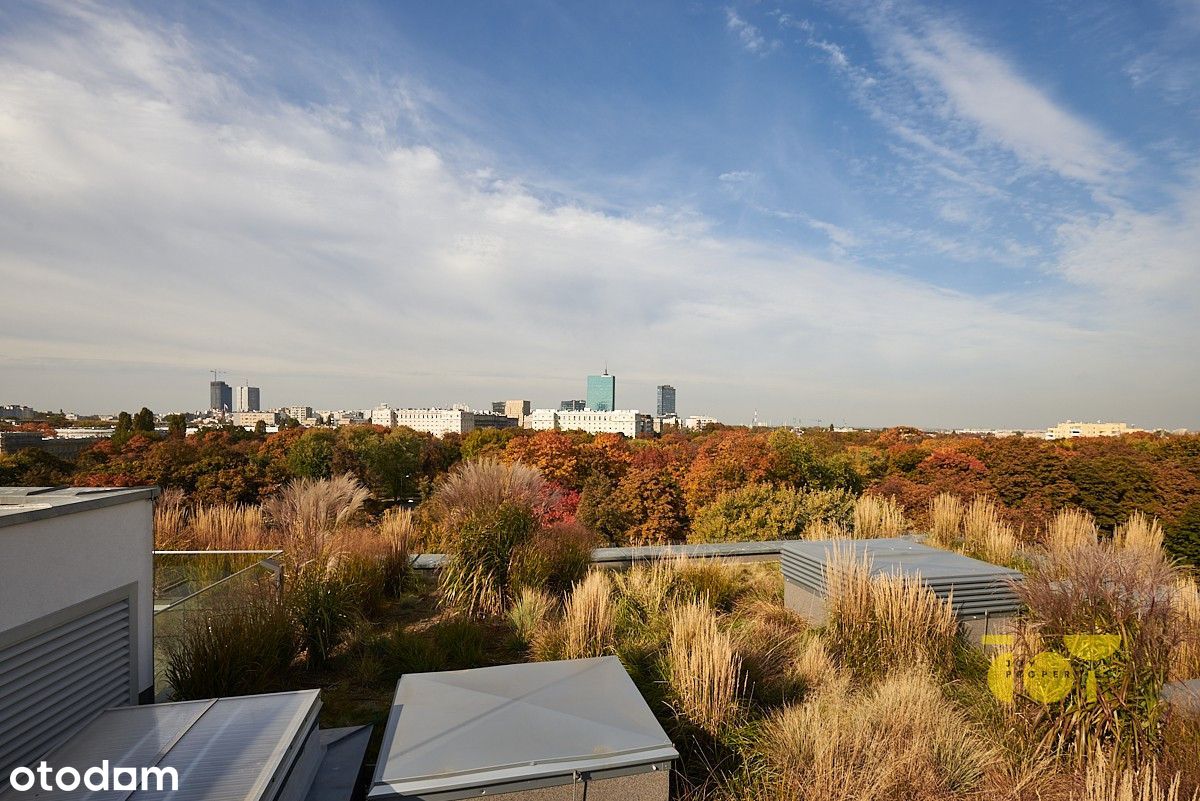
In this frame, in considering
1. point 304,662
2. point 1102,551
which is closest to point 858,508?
point 1102,551

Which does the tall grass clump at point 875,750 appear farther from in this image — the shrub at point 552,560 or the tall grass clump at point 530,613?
the shrub at point 552,560

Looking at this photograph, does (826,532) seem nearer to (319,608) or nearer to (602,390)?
(319,608)

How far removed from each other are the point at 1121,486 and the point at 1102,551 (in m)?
12.4

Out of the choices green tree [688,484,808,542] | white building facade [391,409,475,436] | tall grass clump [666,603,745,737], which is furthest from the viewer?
white building facade [391,409,475,436]

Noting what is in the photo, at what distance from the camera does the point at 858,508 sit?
29.6 ft

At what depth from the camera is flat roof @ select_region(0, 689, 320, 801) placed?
205cm

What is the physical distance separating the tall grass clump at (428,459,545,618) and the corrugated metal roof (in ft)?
8.77

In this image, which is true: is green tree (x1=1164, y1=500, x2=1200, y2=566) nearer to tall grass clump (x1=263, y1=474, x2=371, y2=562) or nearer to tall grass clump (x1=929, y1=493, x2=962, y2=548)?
tall grass clump (x1=929, y1=493, x2=962, y2=548)

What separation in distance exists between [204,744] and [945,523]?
28.7ft

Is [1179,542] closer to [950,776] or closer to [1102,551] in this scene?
[1102,551]

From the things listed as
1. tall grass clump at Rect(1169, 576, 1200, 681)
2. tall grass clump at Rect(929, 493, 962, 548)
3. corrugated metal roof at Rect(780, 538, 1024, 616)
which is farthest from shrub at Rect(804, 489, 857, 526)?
tall grass clump at Rect(1169, 576, 1200, 681)

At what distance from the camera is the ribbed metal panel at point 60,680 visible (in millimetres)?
2439

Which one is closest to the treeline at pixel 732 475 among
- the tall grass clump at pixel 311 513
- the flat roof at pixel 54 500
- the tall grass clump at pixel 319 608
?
the tall grass clump at pixel 311 513

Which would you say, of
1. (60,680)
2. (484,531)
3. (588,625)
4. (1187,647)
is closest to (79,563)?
(60,680)
